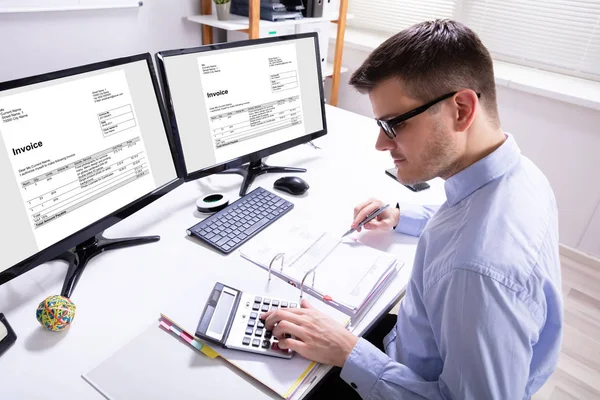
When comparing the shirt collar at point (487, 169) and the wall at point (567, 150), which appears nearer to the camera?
the shirt collar at point (487, 169)

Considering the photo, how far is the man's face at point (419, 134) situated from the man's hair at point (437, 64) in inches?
0.9

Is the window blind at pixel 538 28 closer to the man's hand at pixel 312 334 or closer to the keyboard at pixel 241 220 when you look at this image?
the keyboard at pixel 241 220

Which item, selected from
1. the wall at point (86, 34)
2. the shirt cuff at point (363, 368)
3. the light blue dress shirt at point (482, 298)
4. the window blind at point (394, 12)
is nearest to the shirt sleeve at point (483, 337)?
the light blue dress shirt at point (482, 298)

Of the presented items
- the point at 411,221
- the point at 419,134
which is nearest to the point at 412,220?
the point at 411,221

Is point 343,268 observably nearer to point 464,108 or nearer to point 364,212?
point 364,212

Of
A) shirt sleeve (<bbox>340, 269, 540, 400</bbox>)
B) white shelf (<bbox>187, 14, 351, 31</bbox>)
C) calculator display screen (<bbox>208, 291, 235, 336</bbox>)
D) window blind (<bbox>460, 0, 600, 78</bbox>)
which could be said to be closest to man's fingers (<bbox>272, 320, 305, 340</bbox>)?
calculator display screen (<bbox>208, 291, 235, 336</bbox>)

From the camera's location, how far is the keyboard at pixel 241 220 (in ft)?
3.51

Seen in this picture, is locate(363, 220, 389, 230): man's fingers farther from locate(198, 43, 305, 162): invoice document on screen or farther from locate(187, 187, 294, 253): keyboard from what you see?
locate(198, 43, 305, 162): invoice document on screen

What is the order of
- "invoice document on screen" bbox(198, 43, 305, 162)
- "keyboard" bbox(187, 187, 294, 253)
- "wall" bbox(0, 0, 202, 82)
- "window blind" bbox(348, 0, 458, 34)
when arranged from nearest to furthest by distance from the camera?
"keyboard" bbox(187, 187, 294, 253) → "invoice document on screen" bbox(198, 43, 305, 162) → "wall" bbox(0, 0, 202, 82) → "window blind" bbox(348, 0, 458, 34)

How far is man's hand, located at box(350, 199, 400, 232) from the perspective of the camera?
115 cm

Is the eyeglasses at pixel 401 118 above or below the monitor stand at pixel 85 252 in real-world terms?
above

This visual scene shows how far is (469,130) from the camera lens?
0.80 m

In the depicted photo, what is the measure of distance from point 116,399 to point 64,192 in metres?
0.44

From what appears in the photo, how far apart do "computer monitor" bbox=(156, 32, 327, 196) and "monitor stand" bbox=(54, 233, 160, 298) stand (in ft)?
0.79
